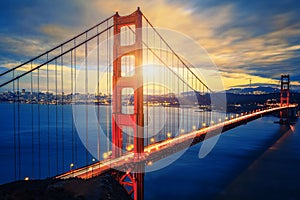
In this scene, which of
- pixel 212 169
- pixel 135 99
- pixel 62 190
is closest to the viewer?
pixel 62 190

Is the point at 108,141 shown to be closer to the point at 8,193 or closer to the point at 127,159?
the point at 127,159

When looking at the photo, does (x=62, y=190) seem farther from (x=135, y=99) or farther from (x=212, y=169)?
(x=212, y=169)

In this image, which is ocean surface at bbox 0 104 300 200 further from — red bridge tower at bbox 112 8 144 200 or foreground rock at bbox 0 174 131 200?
red bridge tower at bbox 112 8 144 200

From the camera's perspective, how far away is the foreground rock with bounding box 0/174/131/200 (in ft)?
19.6

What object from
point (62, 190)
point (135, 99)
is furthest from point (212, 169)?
point (62, 190)

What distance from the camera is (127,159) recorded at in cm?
1102

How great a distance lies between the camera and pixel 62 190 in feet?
21.4

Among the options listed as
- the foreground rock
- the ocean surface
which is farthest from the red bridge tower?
the ocean surface

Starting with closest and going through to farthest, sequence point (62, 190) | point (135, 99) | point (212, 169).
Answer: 1. point (62, 190)
2. point (135, 99)
3. point (212, 169)


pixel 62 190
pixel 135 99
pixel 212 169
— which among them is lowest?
pixel 212 169

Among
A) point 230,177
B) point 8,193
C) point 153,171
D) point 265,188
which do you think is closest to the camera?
point 8,193

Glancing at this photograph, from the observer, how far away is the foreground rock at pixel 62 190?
5.98 metres

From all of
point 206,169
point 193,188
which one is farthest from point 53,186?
point 206,169

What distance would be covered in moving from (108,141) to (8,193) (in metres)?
29.7
